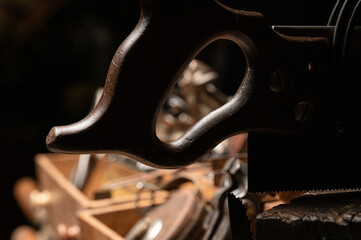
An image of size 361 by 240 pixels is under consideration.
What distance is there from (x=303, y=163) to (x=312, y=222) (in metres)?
0.07

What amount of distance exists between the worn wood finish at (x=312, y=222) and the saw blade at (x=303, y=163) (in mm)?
26

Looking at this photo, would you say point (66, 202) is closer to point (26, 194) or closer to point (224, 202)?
point (224, 202)

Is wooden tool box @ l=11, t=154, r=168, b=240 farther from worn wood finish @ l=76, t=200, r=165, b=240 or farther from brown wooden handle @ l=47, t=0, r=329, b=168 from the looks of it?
brown wooden handle @ l=47, t=0, r=329, b=168

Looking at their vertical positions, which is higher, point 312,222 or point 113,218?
point 312,222

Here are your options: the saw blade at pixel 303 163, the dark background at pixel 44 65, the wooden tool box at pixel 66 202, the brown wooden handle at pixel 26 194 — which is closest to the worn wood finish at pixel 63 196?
the wooden tool box at pixel 66 202

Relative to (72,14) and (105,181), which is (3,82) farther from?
(105,181)

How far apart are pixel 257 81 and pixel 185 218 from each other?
10.4 inches

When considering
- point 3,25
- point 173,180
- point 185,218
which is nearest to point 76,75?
point 3,25

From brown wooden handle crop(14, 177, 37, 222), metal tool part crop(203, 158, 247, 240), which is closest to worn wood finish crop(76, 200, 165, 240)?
metal tool part crop(203, 158, 247, 240)

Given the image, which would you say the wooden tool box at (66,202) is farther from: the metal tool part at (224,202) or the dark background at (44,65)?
the dark background at (44,65)

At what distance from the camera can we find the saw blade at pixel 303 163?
51cm

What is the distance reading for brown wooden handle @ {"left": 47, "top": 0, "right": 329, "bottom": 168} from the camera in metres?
0.45

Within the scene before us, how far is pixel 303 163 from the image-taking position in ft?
1.71

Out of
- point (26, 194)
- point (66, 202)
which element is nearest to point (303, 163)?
point (66, 202)
